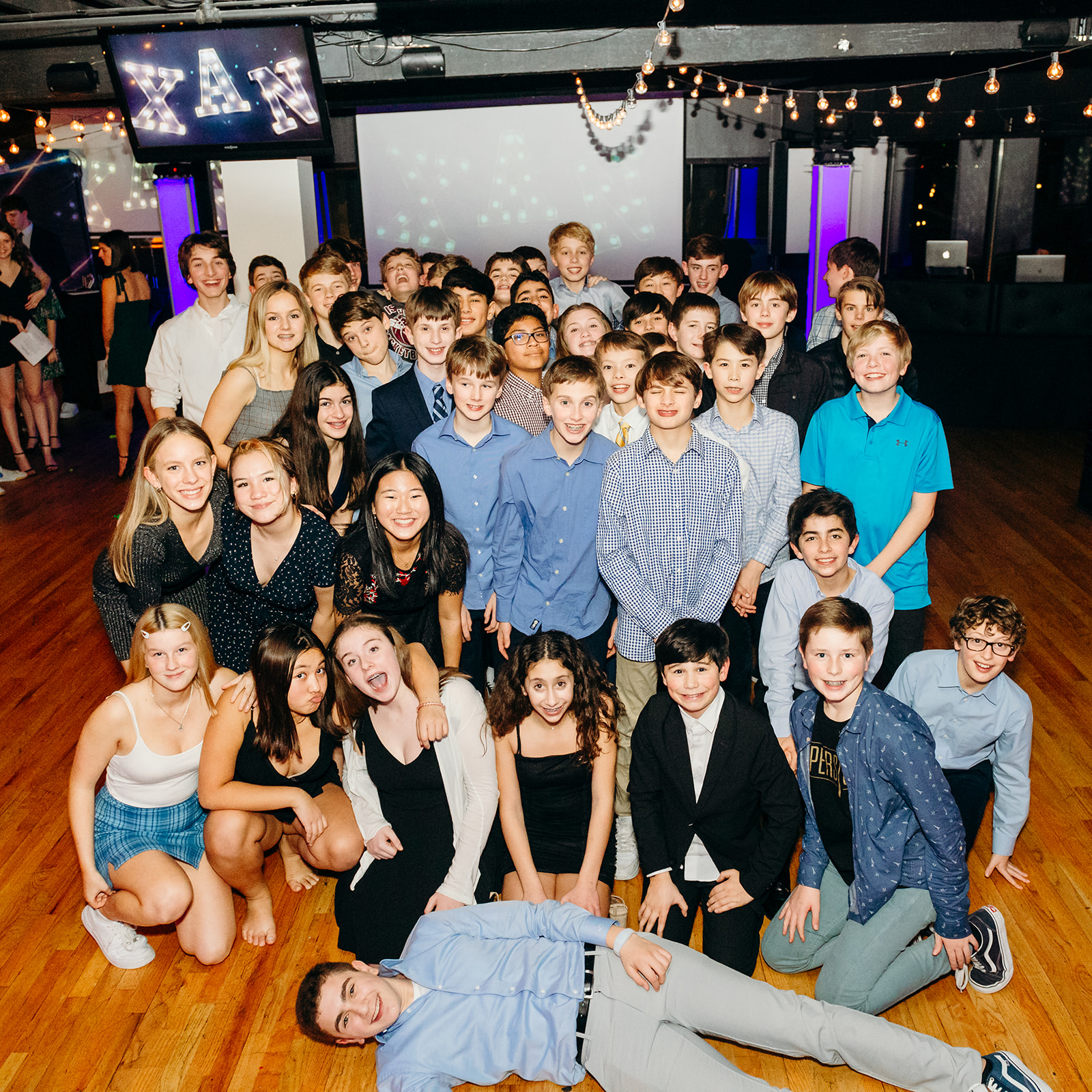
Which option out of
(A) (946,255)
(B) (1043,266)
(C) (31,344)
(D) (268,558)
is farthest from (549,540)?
(B) (1043,266)

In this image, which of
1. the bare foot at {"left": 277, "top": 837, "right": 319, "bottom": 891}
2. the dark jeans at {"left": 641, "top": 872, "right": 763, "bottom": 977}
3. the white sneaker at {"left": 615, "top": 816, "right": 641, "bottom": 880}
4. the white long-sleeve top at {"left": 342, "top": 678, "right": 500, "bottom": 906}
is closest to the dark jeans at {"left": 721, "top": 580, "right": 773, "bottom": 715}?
the white sneaker at {"left": 615, "top": 816, "right": 641, "bottom": 880}

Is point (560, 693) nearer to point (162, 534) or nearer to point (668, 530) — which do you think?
point (668, 530)

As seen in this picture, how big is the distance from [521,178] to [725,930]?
808cm

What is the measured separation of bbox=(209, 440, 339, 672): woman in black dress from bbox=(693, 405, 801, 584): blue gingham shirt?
4.33 ft

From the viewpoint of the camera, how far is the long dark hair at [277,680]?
8.83 ft

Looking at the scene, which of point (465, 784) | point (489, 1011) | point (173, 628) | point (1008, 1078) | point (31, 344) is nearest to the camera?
point (1008, 1078)

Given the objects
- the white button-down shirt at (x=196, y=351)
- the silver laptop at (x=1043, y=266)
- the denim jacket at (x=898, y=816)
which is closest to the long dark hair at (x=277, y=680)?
the denim jacket at (x=898, y=816)

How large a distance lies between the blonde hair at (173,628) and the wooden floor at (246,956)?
76cm

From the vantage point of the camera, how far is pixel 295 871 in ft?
10.3

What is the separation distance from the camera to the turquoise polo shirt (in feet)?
10.9

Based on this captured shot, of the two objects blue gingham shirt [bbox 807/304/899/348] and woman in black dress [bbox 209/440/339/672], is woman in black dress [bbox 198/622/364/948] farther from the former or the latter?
blue gingham shirt [bbox 807/304/899/348]

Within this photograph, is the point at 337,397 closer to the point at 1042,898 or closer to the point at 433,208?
the point at 1042,898

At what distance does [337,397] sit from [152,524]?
73cm

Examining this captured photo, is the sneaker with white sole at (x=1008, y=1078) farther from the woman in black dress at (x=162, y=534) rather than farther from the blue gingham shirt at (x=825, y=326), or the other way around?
the blue gingham shirt at (x=825, y=326)
